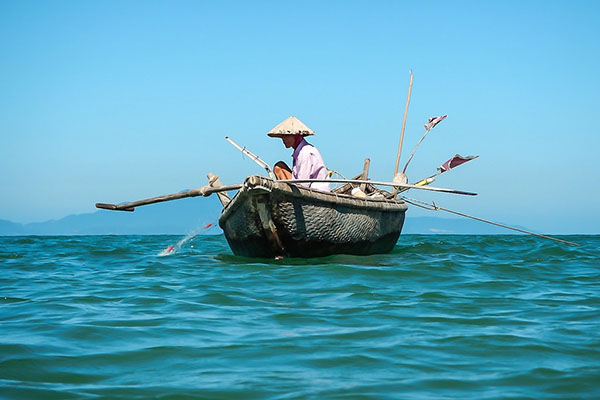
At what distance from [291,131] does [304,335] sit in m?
4.72

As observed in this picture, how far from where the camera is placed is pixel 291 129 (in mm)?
8492

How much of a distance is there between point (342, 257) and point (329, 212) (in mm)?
678

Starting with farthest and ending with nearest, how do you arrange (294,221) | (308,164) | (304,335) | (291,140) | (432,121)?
(432,121) < (291,140) < (308,164) < (294,221) < (304,335)

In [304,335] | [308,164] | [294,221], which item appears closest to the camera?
[304,335]

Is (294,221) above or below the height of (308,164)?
below

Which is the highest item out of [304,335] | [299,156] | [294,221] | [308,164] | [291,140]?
[291,140]

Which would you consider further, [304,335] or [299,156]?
[299,156]

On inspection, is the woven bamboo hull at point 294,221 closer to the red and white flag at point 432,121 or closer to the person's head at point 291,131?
the person's head at point 291,131

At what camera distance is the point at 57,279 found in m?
Result: 7.30

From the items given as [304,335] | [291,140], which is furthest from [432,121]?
[304,335]

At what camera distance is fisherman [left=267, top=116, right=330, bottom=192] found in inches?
331

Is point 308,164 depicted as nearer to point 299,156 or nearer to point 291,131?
point 299,156

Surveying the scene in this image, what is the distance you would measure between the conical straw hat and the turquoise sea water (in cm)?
193

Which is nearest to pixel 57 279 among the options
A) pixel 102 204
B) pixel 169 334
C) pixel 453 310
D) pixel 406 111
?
pixel 102 204
